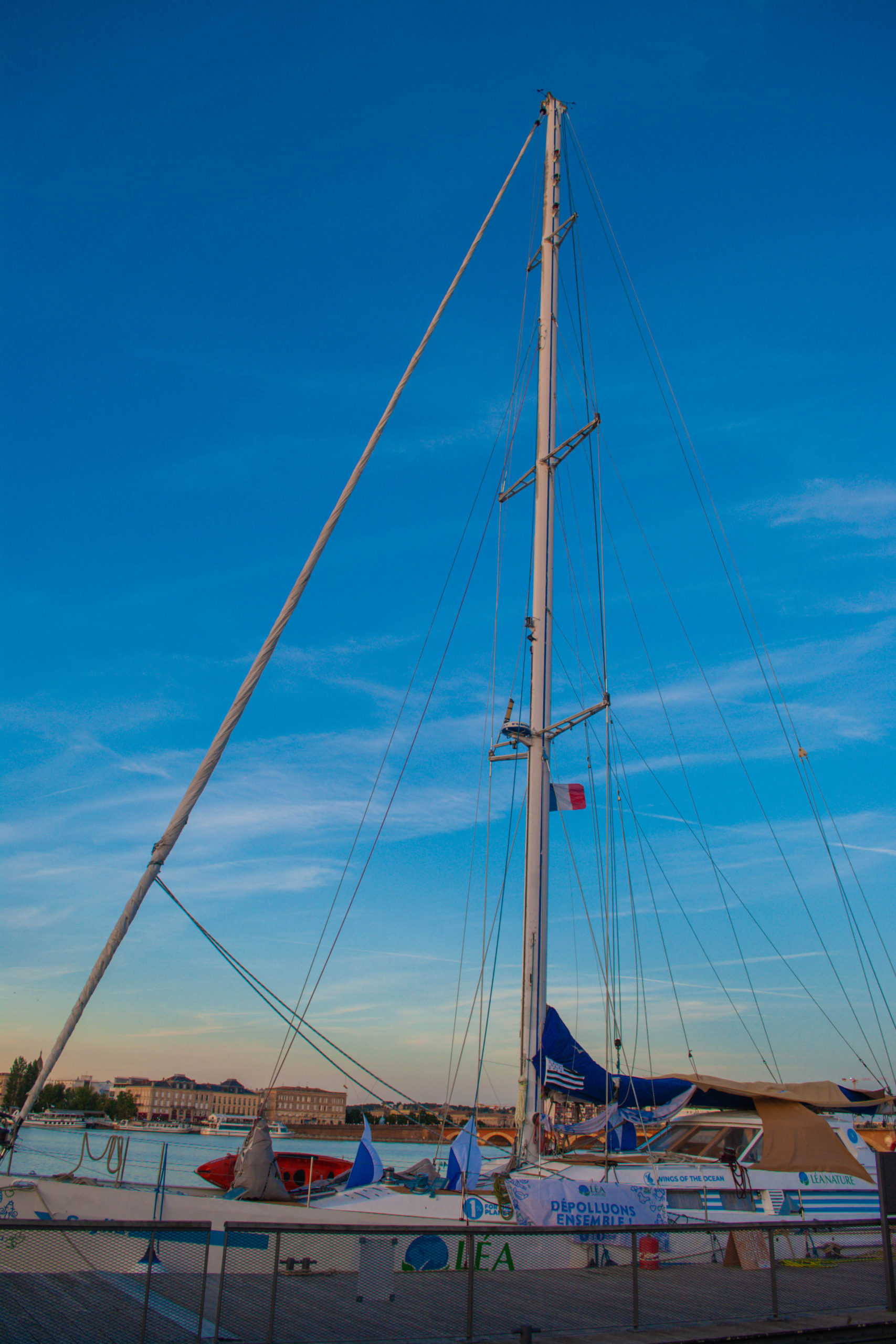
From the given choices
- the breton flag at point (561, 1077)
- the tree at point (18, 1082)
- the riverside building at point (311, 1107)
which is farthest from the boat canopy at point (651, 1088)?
the riverside building at point (311, 1107)

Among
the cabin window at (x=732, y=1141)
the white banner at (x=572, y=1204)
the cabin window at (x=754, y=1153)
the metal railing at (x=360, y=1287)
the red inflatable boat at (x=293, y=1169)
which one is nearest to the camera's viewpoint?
the metal railing at (x=360, y=1287)

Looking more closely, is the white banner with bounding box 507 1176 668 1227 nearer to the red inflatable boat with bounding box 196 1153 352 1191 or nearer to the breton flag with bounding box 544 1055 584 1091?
the breton flag with bounding box 544 1055 584 1091

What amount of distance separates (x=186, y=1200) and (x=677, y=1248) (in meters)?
6.78

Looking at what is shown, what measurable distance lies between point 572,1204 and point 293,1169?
774 centimetres

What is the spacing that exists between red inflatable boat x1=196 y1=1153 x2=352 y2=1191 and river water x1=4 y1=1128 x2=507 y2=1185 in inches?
87.3

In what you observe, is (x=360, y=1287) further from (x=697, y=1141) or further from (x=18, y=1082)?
(x=18, y=1082)

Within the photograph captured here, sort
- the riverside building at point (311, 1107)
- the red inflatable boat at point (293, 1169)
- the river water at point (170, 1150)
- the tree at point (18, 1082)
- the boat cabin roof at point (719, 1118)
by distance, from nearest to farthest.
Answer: the boat cabin roof at point (719, 1118)
the red inflatable boat at point (293, 1169)
the river water at point (170, 1150)
the tree at point (18, 1082)
the riverside building at point (311, 1107)

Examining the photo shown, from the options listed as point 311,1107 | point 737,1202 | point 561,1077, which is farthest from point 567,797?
point 311,1107

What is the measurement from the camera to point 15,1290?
662 cm

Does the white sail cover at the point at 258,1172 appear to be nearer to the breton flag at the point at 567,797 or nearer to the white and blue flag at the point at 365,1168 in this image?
the white and blue flag at the point at 365,1168

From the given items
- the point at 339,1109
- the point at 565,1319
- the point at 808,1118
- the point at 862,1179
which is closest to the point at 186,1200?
the point at 565,1319

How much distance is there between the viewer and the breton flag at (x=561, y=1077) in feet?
48.4

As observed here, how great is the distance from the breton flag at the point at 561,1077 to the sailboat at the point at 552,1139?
2cm

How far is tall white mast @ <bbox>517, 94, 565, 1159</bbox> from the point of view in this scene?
15.3m
